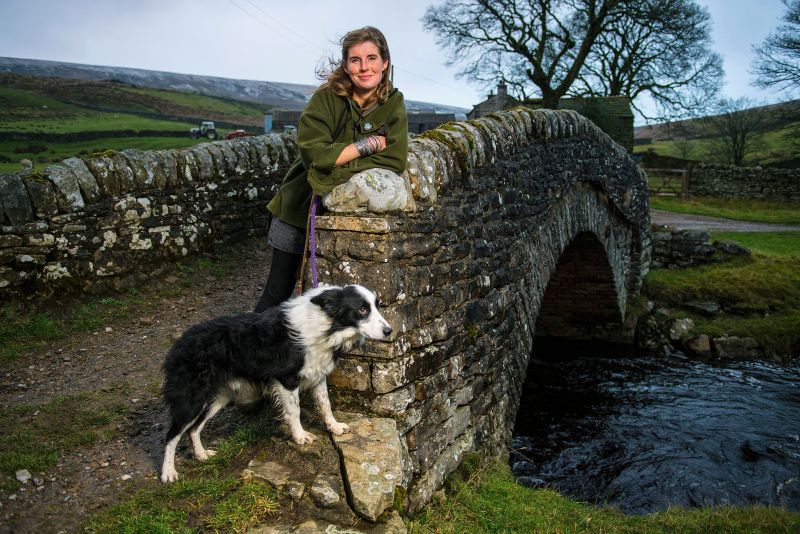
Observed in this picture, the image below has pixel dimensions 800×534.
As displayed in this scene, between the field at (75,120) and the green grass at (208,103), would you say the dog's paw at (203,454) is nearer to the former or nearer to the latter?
the field at (75,120)

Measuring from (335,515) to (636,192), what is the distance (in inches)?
518

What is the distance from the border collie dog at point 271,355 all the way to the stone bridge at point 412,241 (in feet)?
1.60

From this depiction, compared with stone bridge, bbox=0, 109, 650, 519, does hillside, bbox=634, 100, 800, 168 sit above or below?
above

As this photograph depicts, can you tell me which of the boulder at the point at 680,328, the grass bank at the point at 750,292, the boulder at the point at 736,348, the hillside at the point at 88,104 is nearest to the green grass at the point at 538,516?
the boulder at the point at 736,348

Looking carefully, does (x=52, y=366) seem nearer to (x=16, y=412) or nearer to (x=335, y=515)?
(x=16, y=412)

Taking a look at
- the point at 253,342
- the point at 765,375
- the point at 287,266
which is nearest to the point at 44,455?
the point at 253,342

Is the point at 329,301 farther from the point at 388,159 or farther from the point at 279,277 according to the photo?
the point at 388,159

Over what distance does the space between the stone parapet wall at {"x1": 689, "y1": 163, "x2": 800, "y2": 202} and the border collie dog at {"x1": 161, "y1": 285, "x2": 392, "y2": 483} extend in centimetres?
3010

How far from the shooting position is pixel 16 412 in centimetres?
437

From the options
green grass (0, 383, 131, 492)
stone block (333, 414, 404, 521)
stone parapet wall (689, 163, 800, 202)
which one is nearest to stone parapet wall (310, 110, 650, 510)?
stone block (333, 414, 404, 521)

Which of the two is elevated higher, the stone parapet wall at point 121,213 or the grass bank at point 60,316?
the stone parapet wall at point 121,213

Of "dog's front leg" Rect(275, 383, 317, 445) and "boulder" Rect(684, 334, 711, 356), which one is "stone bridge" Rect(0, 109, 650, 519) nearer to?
"dog's front leg" Rect(275, 383, 317, 445)

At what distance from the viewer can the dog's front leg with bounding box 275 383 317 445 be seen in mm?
3314

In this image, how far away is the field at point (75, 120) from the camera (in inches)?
559
